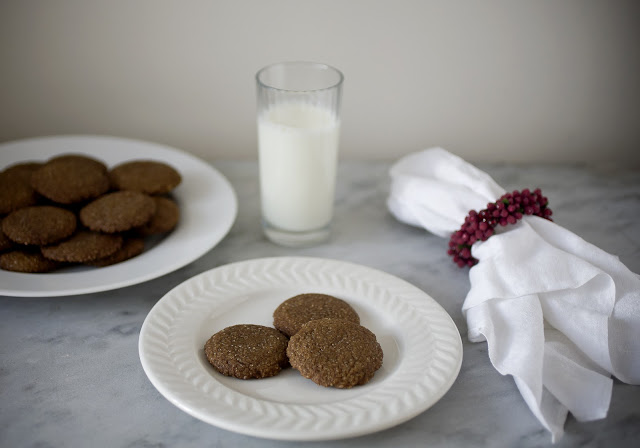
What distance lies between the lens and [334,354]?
0.77m

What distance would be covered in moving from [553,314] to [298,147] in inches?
18.8

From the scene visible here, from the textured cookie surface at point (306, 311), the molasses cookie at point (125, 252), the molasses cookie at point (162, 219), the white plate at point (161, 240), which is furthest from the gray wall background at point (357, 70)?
the textured cookie surface at point (306, 311)

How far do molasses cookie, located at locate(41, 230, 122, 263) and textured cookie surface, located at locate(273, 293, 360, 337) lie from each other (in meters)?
0.30

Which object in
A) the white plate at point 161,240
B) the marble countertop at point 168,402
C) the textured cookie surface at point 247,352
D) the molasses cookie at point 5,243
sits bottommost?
the marble countertop at point 168,402

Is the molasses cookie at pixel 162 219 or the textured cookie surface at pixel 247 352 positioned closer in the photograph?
the textured cookie surface at pixel 247 352

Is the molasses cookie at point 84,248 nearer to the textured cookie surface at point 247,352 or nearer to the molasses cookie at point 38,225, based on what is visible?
the molasses cookie at point 38,225

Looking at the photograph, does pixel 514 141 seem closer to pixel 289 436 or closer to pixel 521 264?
pixel 521 264

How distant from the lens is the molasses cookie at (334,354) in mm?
755

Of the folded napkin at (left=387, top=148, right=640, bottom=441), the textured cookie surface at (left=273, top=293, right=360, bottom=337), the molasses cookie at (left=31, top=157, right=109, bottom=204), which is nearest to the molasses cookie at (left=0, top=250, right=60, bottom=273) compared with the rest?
the molasses cookie at (left=31, top=157, right=109, bottom=204)

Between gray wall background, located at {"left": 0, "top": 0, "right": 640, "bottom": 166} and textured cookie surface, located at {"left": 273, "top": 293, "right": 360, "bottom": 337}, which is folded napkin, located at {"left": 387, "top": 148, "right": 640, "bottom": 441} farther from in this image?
gray wall background, located at {"left": 0, "top": 0, "right": 640, "bottom": 166}

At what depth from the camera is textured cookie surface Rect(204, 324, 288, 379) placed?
30.4 inches

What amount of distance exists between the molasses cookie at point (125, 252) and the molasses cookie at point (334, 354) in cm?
36

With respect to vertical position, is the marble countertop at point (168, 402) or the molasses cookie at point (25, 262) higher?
the molasses cookie at point (25, 262)

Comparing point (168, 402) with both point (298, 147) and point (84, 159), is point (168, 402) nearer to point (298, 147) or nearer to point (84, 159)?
point (298, 147)
